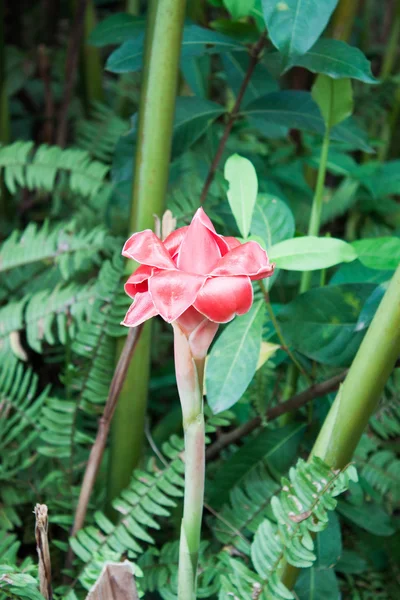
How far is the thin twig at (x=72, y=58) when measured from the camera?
4.00 ft

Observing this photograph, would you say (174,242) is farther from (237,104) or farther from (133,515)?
(237,104)

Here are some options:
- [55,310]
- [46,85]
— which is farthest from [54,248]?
[46,85]

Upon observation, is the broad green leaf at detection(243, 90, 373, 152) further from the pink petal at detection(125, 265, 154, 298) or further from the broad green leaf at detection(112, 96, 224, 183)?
the pink petal at detection(125, 265, 154, 298)

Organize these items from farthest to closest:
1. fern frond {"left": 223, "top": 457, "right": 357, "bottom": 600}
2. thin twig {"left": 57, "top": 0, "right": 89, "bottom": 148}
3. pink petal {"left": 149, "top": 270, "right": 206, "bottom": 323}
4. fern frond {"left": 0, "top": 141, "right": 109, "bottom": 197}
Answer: thin twig {"left": 57, "top": 0, "right": 89, "bottom": 148} < fern frond {"left": 0, "top": 141, "right": 109, "bottom": 197} < fern frond {"left": 223, "top": 457, "right": 357, "bottom": 600} < pink petal {"left": 149, "top": 270, "right": 206, "bottom": 323}

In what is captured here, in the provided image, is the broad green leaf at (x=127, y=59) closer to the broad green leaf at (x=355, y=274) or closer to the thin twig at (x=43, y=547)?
the broad green leaf at (x=355, y=274)

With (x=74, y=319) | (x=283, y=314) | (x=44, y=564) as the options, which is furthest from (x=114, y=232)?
(x=44, y=564)

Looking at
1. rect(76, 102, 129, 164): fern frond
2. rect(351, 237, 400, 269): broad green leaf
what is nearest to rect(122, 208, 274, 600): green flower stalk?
rect(351, 237, 400, 269): broad green leaf

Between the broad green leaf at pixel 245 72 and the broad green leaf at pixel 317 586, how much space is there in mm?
619

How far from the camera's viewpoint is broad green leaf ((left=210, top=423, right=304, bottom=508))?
0.66m

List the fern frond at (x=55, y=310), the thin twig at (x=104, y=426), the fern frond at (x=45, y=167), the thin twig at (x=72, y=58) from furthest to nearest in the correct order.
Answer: the thin twig at (x=72, y=58), the fern frond at (x=45, y=167), the fern frond at (x=55, y=310), the thin twig at (x=104, y=426)

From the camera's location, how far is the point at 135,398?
641 millimetres

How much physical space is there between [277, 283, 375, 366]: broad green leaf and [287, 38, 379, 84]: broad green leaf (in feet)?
0.68

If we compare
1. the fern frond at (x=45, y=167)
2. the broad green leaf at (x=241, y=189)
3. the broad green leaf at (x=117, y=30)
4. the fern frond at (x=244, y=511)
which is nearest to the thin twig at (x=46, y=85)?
the fern frond at (x=45, y=167)

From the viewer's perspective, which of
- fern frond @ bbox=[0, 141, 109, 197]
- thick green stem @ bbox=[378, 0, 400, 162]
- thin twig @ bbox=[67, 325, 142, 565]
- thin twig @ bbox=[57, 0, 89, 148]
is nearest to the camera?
thin twig @ bbox=[67, 325, 142, 565]
